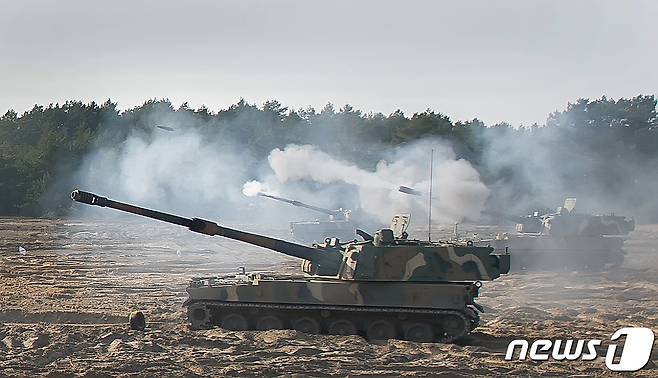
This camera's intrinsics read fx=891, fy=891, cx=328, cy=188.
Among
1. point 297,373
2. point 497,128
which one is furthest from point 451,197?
point 497,128

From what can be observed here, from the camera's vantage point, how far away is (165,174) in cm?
4103

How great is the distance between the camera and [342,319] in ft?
46.0

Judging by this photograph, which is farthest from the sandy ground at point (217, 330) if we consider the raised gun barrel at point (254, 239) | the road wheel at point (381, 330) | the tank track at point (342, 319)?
the raised gun barrel at point (254, 239)

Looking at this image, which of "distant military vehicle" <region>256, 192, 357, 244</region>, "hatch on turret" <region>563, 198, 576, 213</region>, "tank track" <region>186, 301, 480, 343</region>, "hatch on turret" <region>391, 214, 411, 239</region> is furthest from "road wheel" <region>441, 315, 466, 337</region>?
"distant military vehicle" <region>256, 192, 357, 244</region>

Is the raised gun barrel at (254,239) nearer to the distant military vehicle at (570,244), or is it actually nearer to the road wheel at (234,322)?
the road wheel at (234,322)

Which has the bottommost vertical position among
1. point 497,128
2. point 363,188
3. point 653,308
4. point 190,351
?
point 190,351

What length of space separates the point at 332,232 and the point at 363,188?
3.13m

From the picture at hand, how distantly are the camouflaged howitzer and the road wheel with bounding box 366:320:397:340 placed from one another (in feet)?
0.05

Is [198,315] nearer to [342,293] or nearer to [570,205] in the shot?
[342,293]

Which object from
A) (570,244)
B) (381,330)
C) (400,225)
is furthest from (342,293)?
(570,244)

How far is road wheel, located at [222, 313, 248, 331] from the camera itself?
14.3 m

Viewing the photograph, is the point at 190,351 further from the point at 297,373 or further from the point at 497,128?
the point at 497,128

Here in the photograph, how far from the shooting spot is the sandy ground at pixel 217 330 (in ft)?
37.5

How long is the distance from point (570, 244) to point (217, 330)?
50.8 feet
